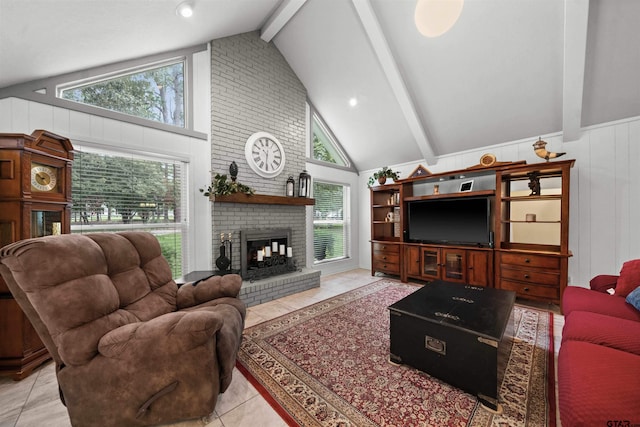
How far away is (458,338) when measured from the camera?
1.58m

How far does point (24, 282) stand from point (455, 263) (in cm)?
444

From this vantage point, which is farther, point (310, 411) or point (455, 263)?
point (455, 263)

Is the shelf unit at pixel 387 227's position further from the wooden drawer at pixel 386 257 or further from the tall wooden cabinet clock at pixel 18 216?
the tall wooden cabinet clock at pixel 18 216

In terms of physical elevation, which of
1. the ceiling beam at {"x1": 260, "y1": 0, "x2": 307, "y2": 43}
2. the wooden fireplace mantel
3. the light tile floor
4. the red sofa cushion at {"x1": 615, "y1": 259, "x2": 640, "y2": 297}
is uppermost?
the ceiling beam at {"x1": 260, "y1": 0, "x2": 307, "y2": 43}

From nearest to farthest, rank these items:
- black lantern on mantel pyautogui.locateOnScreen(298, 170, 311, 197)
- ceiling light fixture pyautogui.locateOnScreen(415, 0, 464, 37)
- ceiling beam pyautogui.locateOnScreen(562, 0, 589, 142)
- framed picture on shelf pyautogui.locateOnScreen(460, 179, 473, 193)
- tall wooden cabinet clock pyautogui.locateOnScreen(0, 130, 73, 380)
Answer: tall wooden cabinet clock pyautogui.locateOnScreen(0, 130, 73, 380), ceiling beam pyautogui.locateOnScreen(562, 0, 589, 142), ceiling light fixture pyautogui.locateOnScreen(415, 0, 464, 37), framed picture on shelf pyautogui.locateOnScreen(460, 179, 473, 193), black lantern on mantel pyautogui.locateOnScreen(298, 170, 311, 197)

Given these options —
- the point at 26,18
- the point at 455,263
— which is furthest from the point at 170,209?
the point at 455,263

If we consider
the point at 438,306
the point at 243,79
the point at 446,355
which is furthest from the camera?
the point at 243,79

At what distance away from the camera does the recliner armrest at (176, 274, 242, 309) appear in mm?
1994

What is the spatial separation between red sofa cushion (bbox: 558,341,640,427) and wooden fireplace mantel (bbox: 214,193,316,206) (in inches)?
128

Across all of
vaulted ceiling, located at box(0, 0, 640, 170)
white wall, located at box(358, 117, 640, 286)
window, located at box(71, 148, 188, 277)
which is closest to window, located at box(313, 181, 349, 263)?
vaulted ceiling, located at box(0, 0, 640, 170)

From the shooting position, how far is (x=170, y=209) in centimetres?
311

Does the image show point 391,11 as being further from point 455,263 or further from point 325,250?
point 325,250

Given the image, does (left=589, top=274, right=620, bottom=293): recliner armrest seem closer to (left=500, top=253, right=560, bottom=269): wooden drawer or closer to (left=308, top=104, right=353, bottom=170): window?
(left=500, top=253, right=560, bottom=269): wooden drawer

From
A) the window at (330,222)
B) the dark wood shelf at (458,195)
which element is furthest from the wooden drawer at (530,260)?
the window at (330,222)
